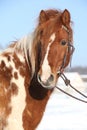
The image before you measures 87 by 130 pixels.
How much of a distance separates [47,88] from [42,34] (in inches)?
23.6

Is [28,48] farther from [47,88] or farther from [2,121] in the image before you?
[2,121]

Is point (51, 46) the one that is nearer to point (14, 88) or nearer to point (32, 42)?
point (32, 42)

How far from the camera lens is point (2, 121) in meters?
4.57

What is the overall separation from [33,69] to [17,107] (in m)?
0.46

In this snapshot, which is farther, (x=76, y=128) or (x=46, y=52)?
(x=76, y=128)

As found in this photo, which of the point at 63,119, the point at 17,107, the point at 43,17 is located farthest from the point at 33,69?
the point at 63,119

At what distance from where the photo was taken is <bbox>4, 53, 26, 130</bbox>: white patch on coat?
15.1 feet

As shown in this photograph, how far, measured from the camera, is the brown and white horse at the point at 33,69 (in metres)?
4.54

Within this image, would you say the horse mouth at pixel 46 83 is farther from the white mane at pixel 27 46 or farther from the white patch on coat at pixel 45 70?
the white mane at pixel 27 46

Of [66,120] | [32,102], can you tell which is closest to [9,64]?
[32,102]

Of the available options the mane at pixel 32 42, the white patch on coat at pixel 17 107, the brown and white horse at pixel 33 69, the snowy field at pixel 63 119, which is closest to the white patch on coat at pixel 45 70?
the brown and white horse at pixel 33 69

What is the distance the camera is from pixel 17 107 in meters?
4.66

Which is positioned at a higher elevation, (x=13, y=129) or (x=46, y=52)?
(x=46, y=52)

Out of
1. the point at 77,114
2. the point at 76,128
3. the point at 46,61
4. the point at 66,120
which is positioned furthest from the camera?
the point at 77,114
